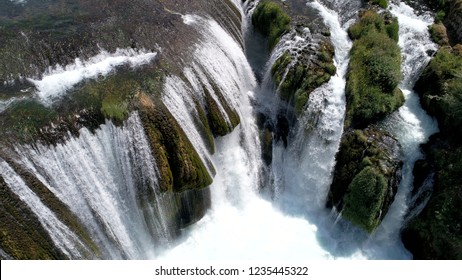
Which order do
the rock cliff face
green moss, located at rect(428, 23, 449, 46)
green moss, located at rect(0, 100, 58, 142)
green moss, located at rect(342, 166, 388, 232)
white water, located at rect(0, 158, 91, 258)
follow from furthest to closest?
green moss, located at rect(428, 23, 449, 46) → green moss, located at rect(342, 166, 388, 232) → green moss, located at rect(0, 100, 58, 142) → the rock cliff face → white water, located at rect(0, 158, 91, 258)

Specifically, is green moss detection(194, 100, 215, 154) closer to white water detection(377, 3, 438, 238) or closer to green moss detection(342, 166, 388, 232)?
green moss detection(342, 166, 388, 232)

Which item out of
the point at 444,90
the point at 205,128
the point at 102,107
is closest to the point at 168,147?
the point at 205,128

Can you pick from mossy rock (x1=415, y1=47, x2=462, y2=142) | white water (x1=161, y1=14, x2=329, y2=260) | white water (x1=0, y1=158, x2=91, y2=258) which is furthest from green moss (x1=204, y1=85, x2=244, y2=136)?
mossy rock (x1=415, y1=47, x2=462, y2=142)

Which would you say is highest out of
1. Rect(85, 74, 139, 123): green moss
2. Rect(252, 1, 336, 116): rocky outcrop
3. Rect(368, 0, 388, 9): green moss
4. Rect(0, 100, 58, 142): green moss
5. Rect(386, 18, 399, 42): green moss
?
Rect(368, 0, 388, 9): green moss

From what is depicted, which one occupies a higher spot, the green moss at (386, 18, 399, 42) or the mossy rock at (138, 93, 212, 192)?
the green moss at (386, 18, 399, 42)

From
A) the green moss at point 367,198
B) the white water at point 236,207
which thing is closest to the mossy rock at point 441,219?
the green moss at point 367,198

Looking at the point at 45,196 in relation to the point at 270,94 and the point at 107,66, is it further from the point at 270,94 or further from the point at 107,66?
the point at 270,94
